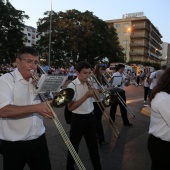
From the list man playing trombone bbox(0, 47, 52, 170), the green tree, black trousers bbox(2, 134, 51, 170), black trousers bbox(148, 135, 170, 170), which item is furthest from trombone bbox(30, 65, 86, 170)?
the green tree

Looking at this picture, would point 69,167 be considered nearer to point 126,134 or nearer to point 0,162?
point 0,162

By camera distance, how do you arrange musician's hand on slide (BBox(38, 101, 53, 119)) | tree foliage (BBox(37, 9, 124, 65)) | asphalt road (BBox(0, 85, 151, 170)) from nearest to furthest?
musician's hand on slide (BBox(38, 101, 53, 119)) → asphalt road (BBox(0, 85, 151, 170)) → tree foliage (BBox(37, 9, 124, 65))

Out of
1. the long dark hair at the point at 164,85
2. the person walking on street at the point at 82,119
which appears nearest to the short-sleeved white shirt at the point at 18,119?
the person walking on street at the point at 82,119

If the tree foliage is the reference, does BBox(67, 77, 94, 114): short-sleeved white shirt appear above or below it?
below

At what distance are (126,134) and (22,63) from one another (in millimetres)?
4877

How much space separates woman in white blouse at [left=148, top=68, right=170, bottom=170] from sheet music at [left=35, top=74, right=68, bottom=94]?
3.33ft

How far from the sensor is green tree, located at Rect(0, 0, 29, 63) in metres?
43.1

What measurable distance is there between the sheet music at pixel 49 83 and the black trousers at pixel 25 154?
2.06ft

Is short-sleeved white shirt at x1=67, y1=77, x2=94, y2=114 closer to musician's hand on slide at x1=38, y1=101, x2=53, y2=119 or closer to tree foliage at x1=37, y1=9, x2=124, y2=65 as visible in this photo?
A: musician's hand on slide at x1=38, y1=101, x2=53, y2=119

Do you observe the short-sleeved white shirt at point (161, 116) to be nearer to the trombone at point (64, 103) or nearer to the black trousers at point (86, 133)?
the trombone at point (64, 103)

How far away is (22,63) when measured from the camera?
2586 millimetres

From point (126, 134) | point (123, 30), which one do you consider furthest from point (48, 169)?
point (123, 30)

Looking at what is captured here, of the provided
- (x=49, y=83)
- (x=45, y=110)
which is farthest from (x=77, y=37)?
(x=45, y=110)

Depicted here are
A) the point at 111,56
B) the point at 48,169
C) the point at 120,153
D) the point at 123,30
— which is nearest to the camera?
the point at 48,169
